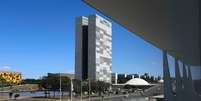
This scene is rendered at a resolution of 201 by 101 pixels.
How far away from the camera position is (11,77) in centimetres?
14000

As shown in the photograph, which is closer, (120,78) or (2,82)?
(2,82)

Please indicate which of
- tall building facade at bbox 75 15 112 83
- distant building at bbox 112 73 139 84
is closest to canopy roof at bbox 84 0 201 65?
tall building facade at bbox 75 15 112 83

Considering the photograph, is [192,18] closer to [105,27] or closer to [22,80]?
[105,27]

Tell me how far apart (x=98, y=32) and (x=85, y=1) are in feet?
388

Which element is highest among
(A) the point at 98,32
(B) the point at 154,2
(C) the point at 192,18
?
(A) the point at 98,32

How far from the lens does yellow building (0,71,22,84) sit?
135625 millimetres

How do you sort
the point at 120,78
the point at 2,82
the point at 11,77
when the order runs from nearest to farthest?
the point at 2,82, the point at 11,77, the point at 120,78

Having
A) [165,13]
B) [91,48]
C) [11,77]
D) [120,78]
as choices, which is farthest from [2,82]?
[165,13]

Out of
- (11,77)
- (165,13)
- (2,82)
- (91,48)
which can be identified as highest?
(91,48)

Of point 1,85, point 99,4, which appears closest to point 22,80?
point 1,85

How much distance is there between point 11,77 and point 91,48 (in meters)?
32.3

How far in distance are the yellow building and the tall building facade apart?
80.2 ft

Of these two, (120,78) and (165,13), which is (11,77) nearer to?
(120,78)

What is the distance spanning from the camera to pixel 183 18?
27.7 feet
